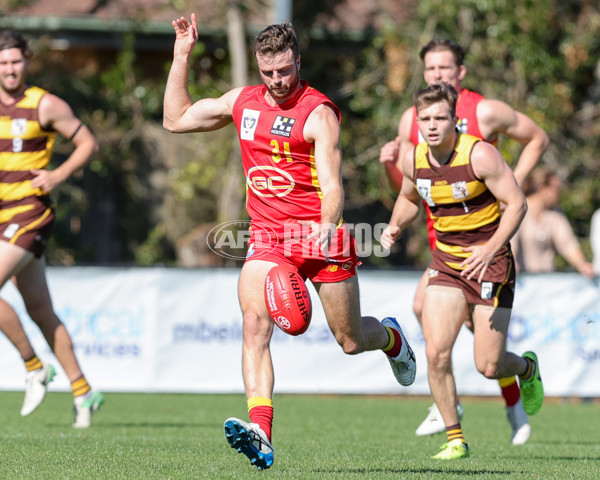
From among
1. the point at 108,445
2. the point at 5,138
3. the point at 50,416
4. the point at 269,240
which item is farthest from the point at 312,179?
the point at 50,416

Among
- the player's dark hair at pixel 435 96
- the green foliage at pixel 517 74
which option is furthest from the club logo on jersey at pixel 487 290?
the green foliage at pixel 517 74

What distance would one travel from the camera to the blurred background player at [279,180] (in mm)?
5637

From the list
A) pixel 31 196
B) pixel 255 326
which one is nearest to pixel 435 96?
pixel 255 326

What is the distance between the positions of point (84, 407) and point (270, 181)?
310cm

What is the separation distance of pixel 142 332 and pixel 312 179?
21.3 ft

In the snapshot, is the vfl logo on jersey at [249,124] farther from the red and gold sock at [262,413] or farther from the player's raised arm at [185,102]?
the red and gold sock at [262,413]

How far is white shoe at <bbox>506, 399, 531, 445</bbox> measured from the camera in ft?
25.7

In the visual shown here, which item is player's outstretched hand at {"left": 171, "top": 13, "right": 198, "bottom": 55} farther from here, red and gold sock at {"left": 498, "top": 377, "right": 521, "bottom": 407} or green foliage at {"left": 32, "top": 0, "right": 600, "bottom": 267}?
green foliage at {"left": 32, "top": 0, "right": 600, "bottom": 267}

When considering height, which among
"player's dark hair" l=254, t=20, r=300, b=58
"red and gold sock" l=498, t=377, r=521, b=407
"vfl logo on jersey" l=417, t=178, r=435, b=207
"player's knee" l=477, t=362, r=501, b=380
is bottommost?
"red and gold sock" l=498, t=377, r=521, b=407

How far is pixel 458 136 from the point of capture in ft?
22.3

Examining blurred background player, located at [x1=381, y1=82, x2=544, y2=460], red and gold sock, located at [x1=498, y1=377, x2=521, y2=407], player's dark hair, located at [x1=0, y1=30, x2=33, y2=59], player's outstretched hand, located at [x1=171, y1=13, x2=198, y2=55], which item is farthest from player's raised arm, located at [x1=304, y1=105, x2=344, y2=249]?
player's dark hair, located at [x1=0, y1=30, x2=33, y2=59]

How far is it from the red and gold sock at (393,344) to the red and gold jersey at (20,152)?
291 centimetres

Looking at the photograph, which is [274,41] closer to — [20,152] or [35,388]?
[20,152]

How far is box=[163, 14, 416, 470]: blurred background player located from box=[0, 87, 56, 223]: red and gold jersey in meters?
2.25
